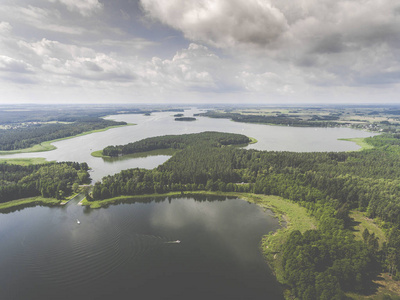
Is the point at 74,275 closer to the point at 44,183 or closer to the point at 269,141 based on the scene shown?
the point at 44,183

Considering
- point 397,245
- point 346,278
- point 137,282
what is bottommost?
point 137,282

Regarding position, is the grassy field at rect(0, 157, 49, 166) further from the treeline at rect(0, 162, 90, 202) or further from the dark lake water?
the dark lake water

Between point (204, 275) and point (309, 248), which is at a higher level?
point (309, 248)

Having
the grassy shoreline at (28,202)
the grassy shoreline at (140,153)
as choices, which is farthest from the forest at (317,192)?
the grassy shoreline at (140,153)

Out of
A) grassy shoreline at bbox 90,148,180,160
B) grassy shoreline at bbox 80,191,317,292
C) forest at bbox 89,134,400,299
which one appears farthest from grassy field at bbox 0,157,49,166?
grassy shoreline at bbox 80,191,317,292

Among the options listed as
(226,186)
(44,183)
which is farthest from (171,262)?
(44,183)
